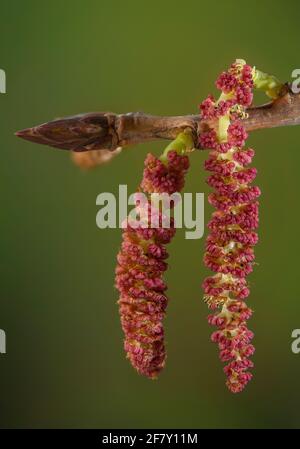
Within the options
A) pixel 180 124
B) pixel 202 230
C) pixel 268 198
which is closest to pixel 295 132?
pixel 268 198

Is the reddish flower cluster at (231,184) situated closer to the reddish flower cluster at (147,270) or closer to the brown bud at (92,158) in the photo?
the reddish flower cluster at (147,270)

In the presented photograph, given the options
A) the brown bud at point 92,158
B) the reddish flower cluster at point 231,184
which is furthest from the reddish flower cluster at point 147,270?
the brown bud at point 92,158

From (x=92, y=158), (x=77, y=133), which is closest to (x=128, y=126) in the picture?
(x=77, y=133)

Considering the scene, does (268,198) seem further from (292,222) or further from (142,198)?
(142,198)

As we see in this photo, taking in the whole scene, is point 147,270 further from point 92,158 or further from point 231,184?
point 92,158

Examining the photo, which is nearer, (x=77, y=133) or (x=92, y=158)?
(x=77, y=133)

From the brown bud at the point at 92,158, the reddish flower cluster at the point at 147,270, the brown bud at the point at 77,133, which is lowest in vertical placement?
the reddish flower cluster at the point at 147,270
